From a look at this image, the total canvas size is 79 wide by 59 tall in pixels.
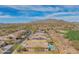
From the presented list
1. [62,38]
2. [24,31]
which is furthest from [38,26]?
[62,38]

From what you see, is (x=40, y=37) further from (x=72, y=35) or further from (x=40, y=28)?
(x=72, y=35)

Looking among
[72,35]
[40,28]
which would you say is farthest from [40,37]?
[72,35]

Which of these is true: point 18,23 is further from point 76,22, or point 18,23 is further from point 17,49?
point 76,22

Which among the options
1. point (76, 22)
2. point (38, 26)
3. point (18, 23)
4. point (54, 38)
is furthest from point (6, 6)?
point (76, 22)

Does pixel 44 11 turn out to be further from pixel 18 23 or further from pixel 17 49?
pixel 17 49
